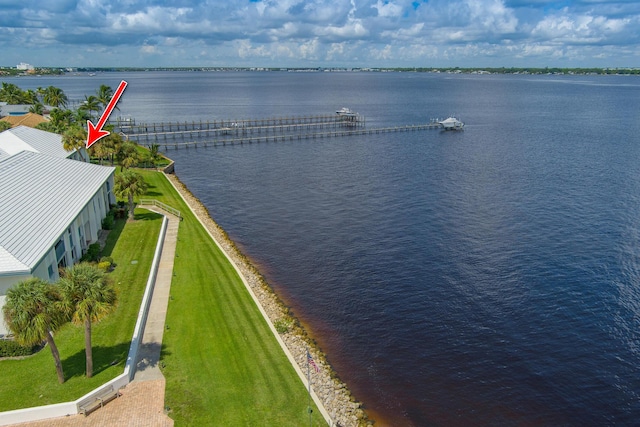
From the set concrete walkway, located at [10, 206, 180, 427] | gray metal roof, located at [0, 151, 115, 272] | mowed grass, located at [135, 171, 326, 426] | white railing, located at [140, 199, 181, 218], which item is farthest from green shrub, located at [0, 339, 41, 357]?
white railing, located at [140, 199, 181, 218]

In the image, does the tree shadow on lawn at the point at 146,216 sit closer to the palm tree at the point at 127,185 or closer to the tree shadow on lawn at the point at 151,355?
the palm tree at the point at 127,185

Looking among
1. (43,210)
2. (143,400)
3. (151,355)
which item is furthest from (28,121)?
(143,400)

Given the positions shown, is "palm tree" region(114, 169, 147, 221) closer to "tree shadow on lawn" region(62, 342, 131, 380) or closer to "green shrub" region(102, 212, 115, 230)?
"green shrub" region(102, 212, 115, 230)

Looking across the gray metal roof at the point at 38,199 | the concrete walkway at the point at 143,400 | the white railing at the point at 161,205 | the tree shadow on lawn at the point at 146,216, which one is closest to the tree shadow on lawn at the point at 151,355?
the concrete walkway at the point at 143,400

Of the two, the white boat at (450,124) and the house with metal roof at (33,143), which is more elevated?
the house with metal roof at (33,143)

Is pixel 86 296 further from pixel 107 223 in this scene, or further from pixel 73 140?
pixel 73 140

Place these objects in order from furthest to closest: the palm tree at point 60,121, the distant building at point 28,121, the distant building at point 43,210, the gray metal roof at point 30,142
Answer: the distant building at point 28,121 < the palm tree at point 60,121 < the gray metal roof at point 30,142 < the distant building at point 43,210
